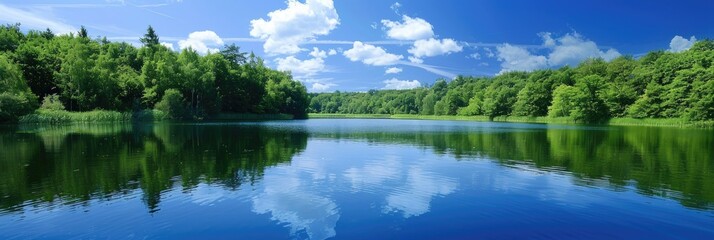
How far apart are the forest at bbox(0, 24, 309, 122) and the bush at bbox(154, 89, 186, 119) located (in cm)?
15

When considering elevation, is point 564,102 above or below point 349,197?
above

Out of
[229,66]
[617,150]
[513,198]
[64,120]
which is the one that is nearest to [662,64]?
[617,150]

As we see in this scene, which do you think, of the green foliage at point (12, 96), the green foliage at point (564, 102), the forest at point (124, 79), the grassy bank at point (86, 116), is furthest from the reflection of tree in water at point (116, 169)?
the green foliage at point (564, 102)

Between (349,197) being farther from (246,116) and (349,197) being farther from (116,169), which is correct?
(246,116)

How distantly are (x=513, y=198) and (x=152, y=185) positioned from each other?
36.3 ft

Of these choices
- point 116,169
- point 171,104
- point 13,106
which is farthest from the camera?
point 171,104

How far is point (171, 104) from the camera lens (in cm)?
7200

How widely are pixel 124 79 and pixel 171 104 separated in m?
9.63

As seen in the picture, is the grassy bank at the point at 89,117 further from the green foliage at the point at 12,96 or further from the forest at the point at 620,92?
the forest at the point at 620,92

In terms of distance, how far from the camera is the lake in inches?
363

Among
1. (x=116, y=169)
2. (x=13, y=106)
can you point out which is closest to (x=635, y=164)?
(x=116, y=169)

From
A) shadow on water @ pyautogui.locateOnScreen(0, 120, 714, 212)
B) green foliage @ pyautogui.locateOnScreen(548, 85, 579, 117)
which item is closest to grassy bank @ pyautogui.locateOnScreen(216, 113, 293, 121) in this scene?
green foliage @ pyautogui.locateOnScreen(548, 85, 579, 117)

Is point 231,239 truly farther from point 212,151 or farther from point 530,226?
point 212,151

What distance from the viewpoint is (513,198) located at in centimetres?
1245
